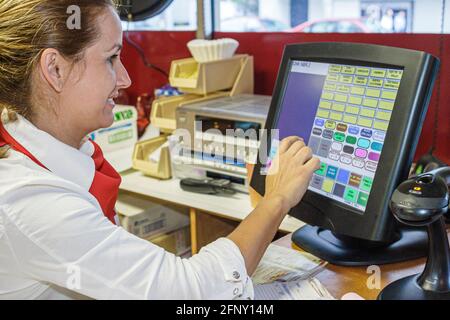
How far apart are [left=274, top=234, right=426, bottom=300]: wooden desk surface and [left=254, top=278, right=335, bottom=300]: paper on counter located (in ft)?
0.07

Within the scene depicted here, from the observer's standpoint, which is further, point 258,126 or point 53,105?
point 258,126

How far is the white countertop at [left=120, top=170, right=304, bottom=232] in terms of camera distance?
151 cm

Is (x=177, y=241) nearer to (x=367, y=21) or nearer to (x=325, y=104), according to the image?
(x=325, y=104)

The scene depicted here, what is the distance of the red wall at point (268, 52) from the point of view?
1650 mm

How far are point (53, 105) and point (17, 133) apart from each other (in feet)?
0.24

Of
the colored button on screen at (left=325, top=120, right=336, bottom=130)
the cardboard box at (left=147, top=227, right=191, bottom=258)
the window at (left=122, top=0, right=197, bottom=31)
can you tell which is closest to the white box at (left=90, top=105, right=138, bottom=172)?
the cardboard box at (left=147, top=227, right=191, bottom=258)

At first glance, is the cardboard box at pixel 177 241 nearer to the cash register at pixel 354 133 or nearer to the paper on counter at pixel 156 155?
the paper on counter at pixel 156 155

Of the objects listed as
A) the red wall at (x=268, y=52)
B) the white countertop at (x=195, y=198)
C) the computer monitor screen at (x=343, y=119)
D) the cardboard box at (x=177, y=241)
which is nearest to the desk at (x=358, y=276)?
the computer monitor screen at (x=343, y=119)

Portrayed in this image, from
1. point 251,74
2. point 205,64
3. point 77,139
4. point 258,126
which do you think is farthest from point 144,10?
point 77,139

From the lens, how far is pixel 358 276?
3.19 feet

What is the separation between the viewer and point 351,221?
0.96 meters

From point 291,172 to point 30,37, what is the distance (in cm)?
49

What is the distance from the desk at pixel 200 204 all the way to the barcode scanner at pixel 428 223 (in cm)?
55

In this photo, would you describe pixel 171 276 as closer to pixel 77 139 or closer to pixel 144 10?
pixel 77 139
